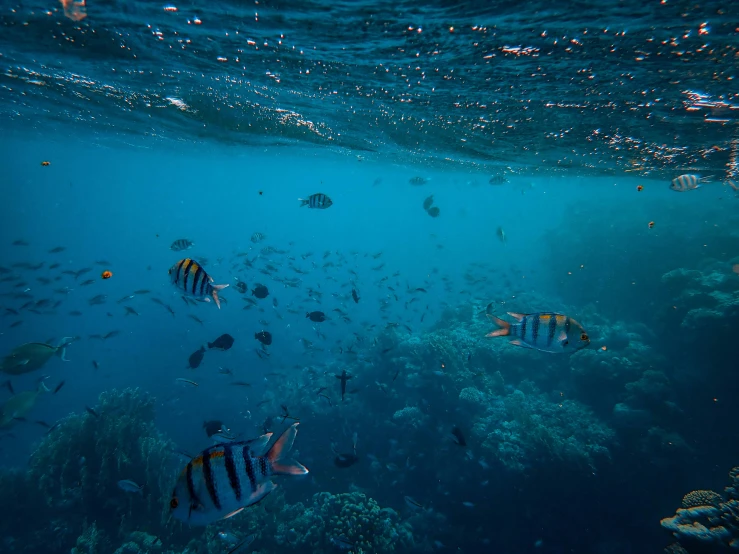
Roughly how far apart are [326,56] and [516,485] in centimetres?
1441

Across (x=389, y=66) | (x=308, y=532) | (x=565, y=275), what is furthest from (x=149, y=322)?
(x=565, y=275)

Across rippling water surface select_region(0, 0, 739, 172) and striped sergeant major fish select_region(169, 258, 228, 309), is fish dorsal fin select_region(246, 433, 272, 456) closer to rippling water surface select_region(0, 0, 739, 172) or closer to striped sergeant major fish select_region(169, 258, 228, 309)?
striped sergeant major fish select_region(169, 258, 228, 309)

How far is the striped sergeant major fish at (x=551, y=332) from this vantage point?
389cm

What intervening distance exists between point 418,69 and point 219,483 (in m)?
11.3

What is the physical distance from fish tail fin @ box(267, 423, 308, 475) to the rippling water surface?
8.04 metres

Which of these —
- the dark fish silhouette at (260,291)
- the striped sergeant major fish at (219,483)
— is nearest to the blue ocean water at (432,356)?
the striped sergeant major fish at (219,483)

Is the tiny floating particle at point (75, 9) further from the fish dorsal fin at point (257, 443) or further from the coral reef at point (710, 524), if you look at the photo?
the coral reef at point (710, 524)

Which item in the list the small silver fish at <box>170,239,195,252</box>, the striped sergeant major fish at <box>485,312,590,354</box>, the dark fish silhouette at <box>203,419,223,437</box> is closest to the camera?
the striped sergeant major fish at <box>485,312,590,354</box>

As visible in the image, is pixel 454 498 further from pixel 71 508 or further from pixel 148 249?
pixel 148 249

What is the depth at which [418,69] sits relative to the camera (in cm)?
1024

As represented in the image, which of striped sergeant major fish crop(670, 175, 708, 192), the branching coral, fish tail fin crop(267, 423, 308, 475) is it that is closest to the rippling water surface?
striped sergeant major fish crop(670, 175, 708, 192)

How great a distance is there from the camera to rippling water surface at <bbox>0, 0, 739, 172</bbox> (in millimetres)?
7242

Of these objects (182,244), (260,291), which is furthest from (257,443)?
(182,244)

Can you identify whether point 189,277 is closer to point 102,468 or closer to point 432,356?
point 102,468
